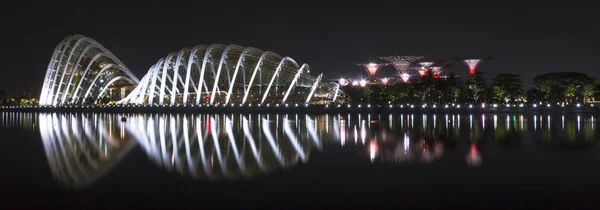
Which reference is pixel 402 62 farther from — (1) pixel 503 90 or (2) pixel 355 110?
(2) pixel 355 110

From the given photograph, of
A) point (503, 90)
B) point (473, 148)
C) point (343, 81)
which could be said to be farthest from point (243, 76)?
point (473, 148)

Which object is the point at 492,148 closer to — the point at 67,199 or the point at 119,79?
the point at 67,199

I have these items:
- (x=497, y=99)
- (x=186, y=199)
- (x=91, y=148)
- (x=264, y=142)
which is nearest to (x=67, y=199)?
(x=186, y=199)

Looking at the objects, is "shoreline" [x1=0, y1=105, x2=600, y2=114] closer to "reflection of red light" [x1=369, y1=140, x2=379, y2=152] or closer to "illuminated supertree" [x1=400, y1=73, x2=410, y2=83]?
"reflection of red light" [x1=369, y1=140, x2=379, y2=152]

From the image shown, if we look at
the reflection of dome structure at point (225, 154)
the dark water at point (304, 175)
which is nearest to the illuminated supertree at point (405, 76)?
the reflection of dome structure at point (225, 154)

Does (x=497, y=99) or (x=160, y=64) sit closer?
(x=160, y=64)

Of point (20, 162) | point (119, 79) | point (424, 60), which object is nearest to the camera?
point (20, 162)
